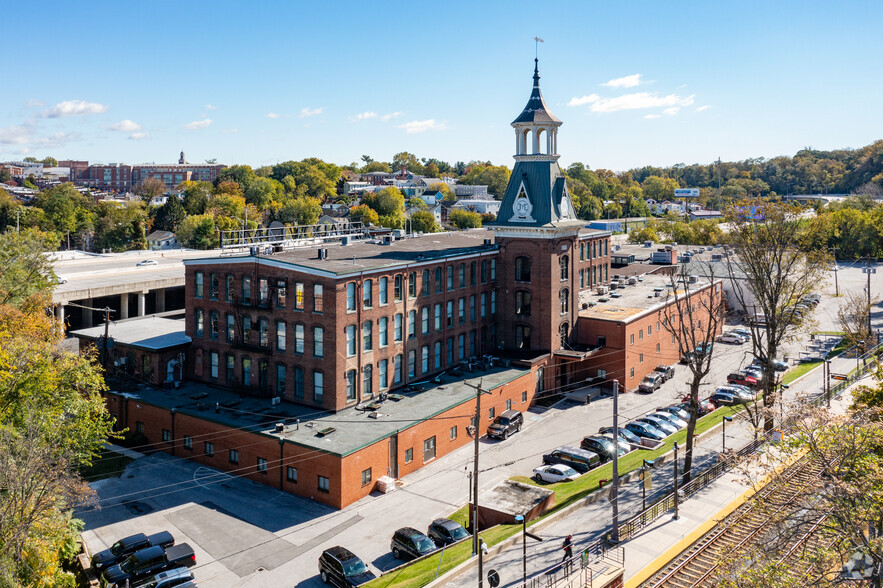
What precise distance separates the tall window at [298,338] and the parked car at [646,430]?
2218 cm

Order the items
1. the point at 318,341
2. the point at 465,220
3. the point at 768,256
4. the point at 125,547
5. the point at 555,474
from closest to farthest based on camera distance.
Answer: the point at 125,547 → the point at 555,474 → the point at 318,341 → the point at 768,256 → the point at 465,220

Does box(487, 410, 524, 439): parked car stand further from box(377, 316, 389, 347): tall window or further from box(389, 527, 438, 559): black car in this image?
box(389, 527, 438, 559): black car

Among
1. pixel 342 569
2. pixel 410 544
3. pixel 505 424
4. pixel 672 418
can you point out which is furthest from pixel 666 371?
pixel 342 569

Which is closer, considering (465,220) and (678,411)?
(678,411)

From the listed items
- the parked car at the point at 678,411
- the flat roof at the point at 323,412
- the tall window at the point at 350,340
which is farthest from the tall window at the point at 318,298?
the parked car at the point at 678,411

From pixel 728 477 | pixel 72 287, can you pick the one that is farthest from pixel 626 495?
pixel 72 287

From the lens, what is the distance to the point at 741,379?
55.6 metres

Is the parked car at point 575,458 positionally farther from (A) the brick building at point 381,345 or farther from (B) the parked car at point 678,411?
(B) the parked car at point 678,411

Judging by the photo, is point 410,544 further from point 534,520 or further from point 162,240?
point 162,240

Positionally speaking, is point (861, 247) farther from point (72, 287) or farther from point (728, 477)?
point (72, 287)

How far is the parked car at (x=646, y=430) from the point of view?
43.9 meters

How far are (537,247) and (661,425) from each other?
16576 millimetres

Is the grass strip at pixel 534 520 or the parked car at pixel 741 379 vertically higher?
the parked car at pixel 741 379

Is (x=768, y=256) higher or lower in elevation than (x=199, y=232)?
lower
